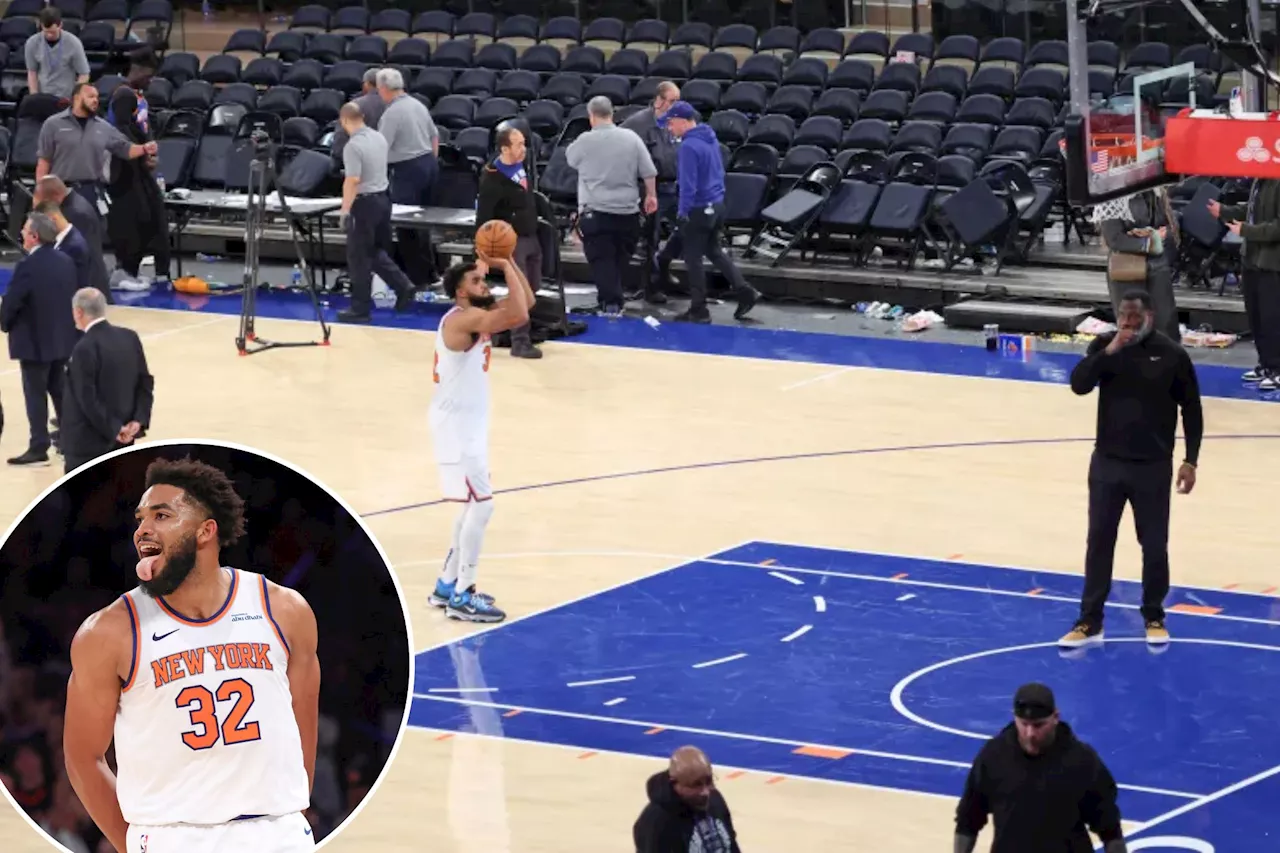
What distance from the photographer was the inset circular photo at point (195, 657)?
15.0 ft

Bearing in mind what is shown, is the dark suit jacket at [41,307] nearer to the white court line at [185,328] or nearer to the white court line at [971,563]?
the white court line at [971,563]

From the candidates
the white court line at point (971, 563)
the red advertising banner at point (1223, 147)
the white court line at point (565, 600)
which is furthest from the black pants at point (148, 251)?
the red advertising banner at point (1223, 147)

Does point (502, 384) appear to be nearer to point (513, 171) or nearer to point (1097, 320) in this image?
point (513, 171)

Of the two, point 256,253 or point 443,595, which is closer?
point 443,595

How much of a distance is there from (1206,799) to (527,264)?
10.2 m

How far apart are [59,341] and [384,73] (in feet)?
22.8

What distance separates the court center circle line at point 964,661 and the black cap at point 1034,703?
3020 millimetres

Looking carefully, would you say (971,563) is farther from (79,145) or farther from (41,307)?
(79,145)

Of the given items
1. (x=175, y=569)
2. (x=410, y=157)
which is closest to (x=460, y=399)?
(x=175, y=569)

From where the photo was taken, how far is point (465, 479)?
1216 centimetres

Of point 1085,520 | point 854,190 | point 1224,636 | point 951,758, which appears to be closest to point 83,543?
point 951,758

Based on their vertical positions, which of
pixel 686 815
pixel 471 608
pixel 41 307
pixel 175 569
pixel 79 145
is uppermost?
pixel 175 569

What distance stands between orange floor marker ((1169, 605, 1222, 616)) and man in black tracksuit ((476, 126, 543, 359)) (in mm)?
7449

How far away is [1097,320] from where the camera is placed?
1970cm
